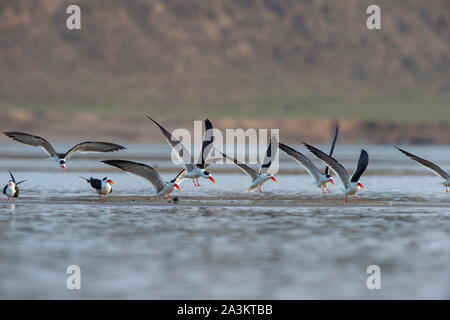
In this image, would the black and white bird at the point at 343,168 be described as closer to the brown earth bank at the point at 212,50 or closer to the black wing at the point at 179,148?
the black wing at the point at 179,148

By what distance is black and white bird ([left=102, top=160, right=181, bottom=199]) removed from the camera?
24344 millimetres

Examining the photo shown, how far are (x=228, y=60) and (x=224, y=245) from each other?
115m

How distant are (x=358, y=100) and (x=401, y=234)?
105 m

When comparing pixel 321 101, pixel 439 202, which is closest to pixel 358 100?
pixel 321 101

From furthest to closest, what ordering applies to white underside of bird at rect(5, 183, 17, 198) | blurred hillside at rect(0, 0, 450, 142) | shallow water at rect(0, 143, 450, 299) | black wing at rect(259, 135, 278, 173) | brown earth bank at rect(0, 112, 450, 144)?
blurred hillside at rect(0, 0, 450, 142)
brown earth bank at rect(0, 112, 450, 144)
white underside of bird at rect(5, 183, 17, 198)
black wing at rect(259, 135, 278, 173)
shallow water at rect(0, 143, 450, 299)

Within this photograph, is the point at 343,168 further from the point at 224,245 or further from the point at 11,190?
the point at 11,190

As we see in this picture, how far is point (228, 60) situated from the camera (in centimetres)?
13425

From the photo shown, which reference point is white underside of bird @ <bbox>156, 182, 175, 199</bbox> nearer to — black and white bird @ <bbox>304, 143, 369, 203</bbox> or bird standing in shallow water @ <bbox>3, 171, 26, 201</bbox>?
bird standing in shallow water @ <bbox>3, 171, 26, 201</bbox>

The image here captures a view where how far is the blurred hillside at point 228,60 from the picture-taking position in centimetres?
12044

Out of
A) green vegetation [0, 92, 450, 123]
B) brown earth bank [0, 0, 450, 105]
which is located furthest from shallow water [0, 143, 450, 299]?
brown earth bank [0, 0, 450, 105]

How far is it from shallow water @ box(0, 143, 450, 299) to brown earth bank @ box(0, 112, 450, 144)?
71.5 metres

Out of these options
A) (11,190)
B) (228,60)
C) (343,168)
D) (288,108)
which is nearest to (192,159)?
(343,168)

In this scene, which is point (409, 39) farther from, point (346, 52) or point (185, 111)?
point (185, 111)

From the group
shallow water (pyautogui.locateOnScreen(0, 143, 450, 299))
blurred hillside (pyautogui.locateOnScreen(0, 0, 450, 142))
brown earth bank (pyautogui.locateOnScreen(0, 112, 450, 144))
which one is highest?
blurred hillside (pyautogui.locateOnScreen(0, 0, 450, 142))
